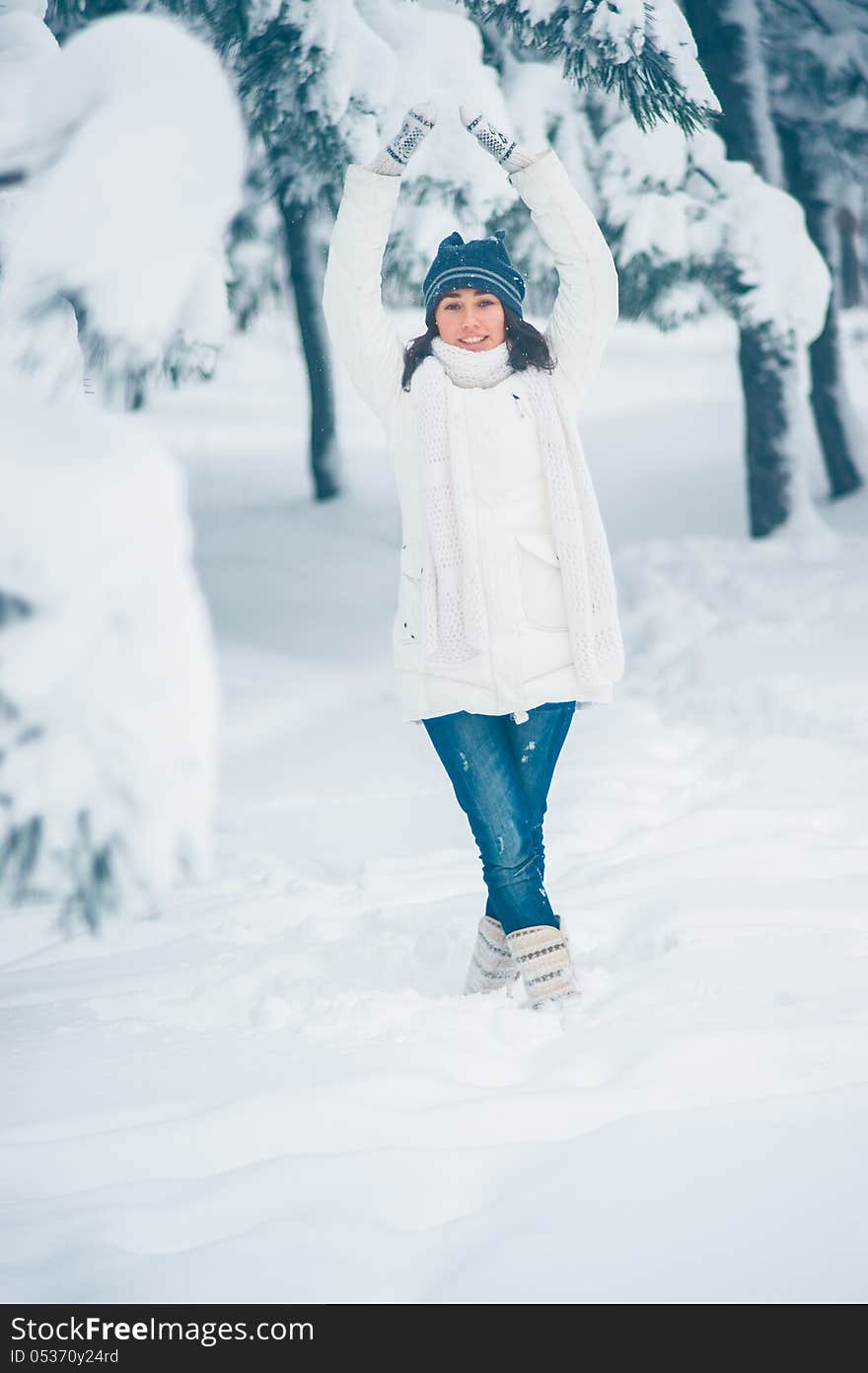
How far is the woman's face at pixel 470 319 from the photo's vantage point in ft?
10.7

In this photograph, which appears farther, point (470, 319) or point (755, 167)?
point (755, 167)

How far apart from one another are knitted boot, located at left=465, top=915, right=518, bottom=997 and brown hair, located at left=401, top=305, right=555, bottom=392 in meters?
1.47

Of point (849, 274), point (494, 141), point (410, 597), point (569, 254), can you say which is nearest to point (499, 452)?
point (410, 597)

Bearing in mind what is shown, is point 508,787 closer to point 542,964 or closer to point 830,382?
point 542,964

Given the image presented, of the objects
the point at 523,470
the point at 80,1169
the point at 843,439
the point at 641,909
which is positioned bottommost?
the point at 843,439

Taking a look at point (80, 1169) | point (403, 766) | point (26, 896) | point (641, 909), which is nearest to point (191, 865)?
point (26, 896)

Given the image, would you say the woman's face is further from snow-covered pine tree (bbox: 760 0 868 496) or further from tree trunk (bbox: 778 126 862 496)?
tree trunk (bbox: 778 126 862 496)

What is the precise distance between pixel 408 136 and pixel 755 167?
6.52 m

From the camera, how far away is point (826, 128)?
9.98m

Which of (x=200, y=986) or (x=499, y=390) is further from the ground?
(x=499, y=390)

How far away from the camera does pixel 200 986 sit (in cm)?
366
